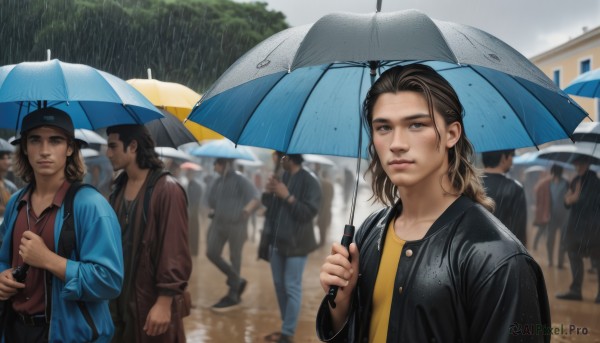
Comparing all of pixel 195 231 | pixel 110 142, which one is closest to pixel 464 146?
pixel 110 142

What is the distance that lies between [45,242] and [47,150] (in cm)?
48

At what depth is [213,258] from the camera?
8.50 m

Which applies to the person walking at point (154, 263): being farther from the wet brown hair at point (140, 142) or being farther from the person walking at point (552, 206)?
the person walking at point (552, 206)

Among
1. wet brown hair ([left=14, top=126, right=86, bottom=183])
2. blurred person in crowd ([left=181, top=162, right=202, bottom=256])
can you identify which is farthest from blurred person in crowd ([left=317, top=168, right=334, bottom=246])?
wet brown hair ([left=14, top=126, right=86, bottom=183])

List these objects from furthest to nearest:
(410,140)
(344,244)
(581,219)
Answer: (581,219), (344,244), (410,140)

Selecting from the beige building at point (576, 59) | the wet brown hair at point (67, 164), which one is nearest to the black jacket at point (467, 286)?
the wet brown hair at point (67, 164)

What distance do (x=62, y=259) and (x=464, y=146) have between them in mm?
1899

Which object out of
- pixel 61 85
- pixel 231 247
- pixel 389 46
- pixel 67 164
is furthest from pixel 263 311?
pixel 389 46

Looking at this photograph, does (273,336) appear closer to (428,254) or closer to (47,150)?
(47,150)

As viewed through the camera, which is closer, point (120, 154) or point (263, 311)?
point (120, 154)

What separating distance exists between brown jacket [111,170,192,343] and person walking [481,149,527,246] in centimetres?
286

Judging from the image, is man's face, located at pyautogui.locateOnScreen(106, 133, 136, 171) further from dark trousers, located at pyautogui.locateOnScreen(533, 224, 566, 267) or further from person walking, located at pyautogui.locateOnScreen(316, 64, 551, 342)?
dark trousers, located at pyautogui.locateOnScreen(533, 224, 566, 267)

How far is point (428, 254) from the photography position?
1.79 m

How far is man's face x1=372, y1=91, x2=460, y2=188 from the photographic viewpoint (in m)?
1.86
